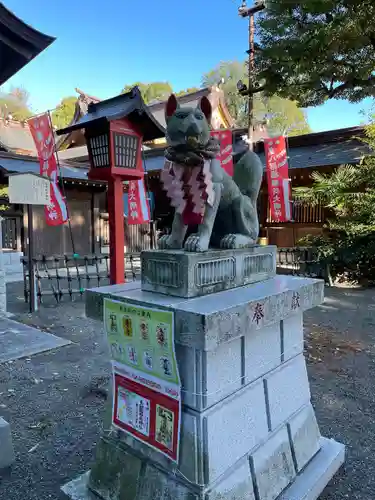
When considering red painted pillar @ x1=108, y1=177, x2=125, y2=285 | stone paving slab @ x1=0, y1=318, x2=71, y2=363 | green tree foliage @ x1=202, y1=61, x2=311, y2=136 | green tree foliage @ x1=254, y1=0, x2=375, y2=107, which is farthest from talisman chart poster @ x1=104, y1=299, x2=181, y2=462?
Result: green tree foliage @ x1=202, y1=61, x2=311, y2=136

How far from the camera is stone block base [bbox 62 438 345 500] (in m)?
1.87

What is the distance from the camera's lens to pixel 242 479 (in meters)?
1.99

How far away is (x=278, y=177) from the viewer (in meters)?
9.98

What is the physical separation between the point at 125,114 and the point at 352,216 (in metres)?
6.82

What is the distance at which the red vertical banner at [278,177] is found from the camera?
32.5ft

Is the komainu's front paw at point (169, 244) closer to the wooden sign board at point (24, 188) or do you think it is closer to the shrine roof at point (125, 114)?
the shrine roof at point (125, 114)

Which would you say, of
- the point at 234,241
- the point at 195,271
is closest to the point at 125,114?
the point at 234,241

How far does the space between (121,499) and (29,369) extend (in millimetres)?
2761

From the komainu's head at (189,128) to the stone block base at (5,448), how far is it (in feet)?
7.71

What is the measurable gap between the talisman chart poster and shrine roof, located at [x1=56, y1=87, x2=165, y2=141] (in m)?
4.23

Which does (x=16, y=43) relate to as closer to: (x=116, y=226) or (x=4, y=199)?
(x=116, y=226)

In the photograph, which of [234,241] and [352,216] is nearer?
[234,241]

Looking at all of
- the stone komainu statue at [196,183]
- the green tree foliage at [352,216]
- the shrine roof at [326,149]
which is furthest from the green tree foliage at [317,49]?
the stone komainu statue at [196,183]

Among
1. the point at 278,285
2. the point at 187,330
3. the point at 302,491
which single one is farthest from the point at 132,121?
the point at 302,491
